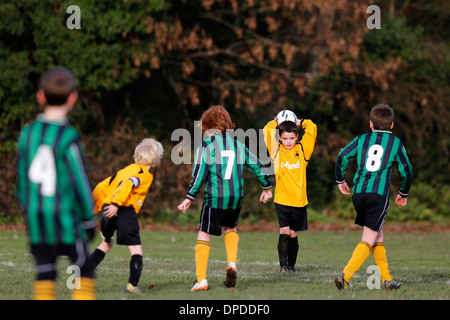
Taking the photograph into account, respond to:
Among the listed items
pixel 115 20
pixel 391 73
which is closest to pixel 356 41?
pixel 391 73

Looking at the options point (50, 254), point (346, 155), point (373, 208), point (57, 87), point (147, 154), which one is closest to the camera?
point (57, 87)

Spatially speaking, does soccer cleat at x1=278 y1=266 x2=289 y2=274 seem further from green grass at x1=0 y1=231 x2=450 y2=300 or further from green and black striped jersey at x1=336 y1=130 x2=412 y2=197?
green and black striped jersey at x1=336 y1=130 x2=412 y2=197

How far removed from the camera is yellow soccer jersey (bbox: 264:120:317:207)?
894 centimetres

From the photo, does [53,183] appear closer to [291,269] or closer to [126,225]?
[126,225]

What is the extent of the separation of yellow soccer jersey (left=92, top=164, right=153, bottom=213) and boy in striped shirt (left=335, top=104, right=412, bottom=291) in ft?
7.05

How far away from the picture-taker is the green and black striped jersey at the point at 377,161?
7.19 meters

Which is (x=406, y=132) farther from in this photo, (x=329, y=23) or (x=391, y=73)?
(x=329, y=23)

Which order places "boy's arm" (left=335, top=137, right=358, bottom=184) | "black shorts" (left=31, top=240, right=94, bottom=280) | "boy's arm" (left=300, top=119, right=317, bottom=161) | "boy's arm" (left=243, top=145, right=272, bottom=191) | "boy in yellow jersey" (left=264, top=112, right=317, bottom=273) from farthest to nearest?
"boy's arm" (left=300, top=119, right=317, bottom=161) → "boy in yellow jersey" (left=264, top=112, right=317, bottom=273) → "boy's arm" (left=335, top=137, right=358, bottom=184) → "boy's arm" (left=243, top=145, right=272, bottom=191) → "black shorts" (left=31, top=240, right=94, bottom=280)

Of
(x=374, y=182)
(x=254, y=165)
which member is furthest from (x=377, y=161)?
(x=254, y=165)

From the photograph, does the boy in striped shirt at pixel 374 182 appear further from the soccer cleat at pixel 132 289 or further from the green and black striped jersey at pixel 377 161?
the soccer cleat at pixel 132 289

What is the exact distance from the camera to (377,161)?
286 inches

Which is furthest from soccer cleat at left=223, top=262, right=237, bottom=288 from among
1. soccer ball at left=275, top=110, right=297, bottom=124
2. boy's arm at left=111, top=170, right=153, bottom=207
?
soccer ball at left=275, top=110, right=297, bottom=124

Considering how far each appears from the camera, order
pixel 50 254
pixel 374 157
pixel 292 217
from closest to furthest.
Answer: pixel 50 254
pixel 374 157
pixel 292 217

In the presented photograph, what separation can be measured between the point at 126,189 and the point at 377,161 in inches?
103
